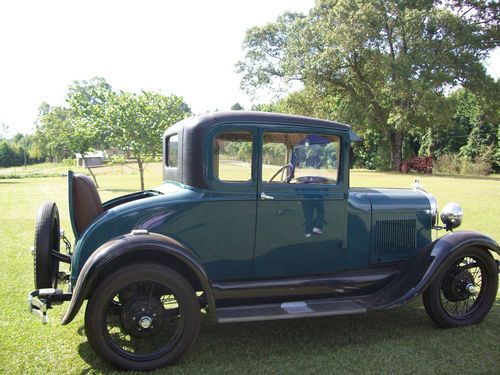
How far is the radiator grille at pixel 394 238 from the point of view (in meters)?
4.04

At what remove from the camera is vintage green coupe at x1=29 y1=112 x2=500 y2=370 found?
3078 mm

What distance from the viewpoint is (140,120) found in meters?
15.0

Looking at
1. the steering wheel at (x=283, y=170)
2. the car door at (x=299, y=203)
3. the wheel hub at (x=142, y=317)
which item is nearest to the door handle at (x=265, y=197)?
the car door at (x=299, y=203)

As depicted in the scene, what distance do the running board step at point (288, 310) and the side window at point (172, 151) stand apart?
1492 mm

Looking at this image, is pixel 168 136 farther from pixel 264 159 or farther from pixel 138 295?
pixel 138 295

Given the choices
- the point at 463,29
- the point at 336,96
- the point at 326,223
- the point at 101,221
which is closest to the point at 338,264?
the point at 326,223

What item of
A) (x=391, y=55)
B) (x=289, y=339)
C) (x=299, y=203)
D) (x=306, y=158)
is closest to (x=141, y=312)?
(x=289, y=339)

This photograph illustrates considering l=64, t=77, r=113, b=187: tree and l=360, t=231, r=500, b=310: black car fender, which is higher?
l=64, t=77, r=113, b=187: tree

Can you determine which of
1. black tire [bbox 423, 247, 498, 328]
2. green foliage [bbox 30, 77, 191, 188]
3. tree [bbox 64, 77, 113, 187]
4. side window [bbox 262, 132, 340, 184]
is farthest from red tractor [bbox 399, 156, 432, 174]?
side window [bbox 262, 132, 340, 184]

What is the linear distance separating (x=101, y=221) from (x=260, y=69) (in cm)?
3286

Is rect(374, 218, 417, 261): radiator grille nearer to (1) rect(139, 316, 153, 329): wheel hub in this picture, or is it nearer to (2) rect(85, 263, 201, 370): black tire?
(2) rect(85, 263, 201, 370): black tire

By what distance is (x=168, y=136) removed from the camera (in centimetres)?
425

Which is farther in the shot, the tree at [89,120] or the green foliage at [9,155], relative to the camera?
the green foliage at [9,155]

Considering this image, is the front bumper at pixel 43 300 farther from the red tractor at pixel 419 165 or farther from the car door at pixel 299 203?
the red tractor at pixel 419 165
